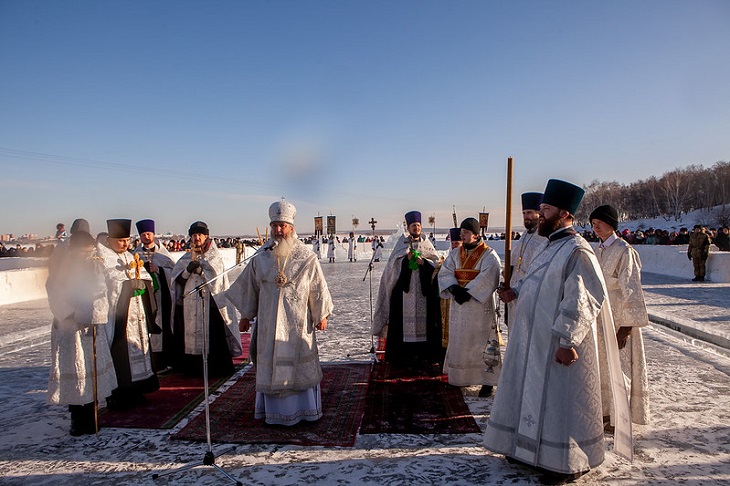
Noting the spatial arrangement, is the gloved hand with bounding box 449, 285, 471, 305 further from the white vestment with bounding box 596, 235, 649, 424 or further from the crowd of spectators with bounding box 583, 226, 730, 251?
the crowd of spectators with bounding box 583, 226, 730, 251

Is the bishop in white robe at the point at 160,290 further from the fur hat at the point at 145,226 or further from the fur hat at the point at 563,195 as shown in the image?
the fur hat at the point at 563,195

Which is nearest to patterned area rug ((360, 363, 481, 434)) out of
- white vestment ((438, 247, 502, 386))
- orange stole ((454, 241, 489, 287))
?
white vestment ((438, 247, 502, 386))

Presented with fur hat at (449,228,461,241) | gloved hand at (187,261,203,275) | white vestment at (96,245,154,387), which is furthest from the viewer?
fur hat at (449,228,461,241)

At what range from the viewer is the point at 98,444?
4219 millimetres

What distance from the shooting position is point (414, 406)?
499 centimetres

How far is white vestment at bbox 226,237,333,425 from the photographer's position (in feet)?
14.5

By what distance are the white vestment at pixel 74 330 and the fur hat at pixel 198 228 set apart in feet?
6.61

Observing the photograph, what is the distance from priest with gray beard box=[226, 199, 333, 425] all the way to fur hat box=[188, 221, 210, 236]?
207 centimetres

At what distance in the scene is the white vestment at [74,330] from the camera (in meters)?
4.24

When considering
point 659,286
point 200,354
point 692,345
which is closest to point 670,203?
point 659,286

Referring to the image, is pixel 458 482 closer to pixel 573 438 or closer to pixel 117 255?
pixel 573 438

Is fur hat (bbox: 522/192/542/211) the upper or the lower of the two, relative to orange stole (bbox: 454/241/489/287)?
upper

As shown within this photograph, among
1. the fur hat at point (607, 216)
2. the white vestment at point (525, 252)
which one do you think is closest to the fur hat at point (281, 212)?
the white vestment at point (525, 252)

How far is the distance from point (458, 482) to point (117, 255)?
4077 mm
